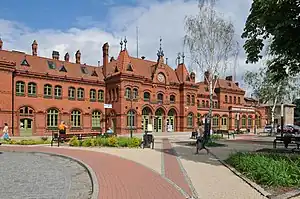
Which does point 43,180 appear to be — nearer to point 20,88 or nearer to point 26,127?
point 26,127

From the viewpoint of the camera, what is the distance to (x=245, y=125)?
66188 mm

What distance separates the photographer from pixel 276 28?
34.3 ft

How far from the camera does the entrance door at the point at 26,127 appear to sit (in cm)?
3712

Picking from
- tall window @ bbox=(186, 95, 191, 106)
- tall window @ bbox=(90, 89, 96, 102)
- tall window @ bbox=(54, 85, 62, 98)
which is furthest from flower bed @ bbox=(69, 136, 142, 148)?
tall window @ bbox=(186, 95, 191, 106)

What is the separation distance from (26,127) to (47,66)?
28.9ft

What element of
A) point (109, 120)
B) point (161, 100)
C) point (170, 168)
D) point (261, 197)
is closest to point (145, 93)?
point (161, 100)

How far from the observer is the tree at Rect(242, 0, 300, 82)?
1027 centimetres

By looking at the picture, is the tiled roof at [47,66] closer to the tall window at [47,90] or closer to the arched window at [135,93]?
the tall window at [47,90]

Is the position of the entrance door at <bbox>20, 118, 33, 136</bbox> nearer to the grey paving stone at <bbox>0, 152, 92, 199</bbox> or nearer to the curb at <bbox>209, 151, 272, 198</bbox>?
the grey paving stone at <bbox>0, 152, 92, 199</bbox>

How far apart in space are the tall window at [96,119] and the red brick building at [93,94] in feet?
0.46

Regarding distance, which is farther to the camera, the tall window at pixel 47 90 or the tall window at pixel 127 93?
the tall window at pixel 127 93

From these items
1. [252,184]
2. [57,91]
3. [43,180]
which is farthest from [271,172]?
[57,91]

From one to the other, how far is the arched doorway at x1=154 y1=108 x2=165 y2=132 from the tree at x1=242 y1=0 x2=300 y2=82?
1390 inches

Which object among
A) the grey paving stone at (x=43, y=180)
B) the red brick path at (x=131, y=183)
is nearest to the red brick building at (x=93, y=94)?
the grey paving stone at (x=43, y=180)
